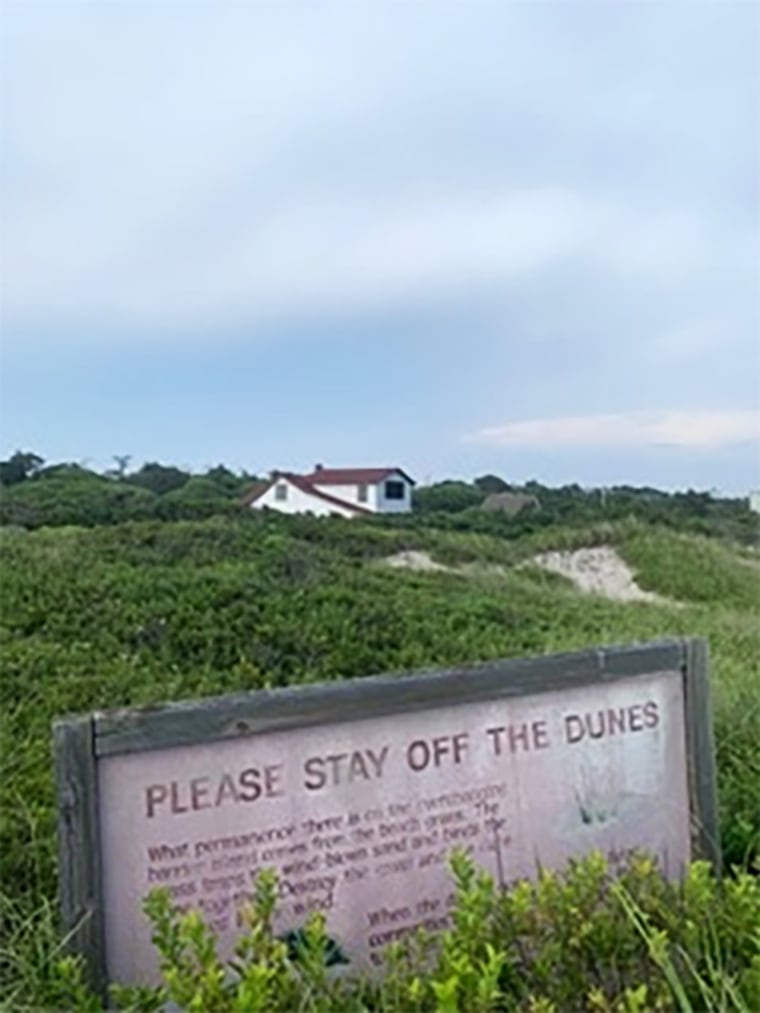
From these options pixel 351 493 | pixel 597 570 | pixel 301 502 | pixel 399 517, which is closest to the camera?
pixel 597 570

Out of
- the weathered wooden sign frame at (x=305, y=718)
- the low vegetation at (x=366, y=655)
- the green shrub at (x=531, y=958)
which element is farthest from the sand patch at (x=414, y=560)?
the green shrub at (x=531, y=958)

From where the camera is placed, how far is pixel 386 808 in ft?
9.20

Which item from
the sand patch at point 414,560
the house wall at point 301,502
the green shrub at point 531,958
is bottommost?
the green shrub at point 531,958

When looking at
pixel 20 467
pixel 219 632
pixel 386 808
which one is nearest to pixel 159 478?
pixel 20 467

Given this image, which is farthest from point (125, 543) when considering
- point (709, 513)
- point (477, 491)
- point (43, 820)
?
point (709, 513)

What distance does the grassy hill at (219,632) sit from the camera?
151 inches

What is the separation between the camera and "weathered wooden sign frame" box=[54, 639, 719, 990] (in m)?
2.54

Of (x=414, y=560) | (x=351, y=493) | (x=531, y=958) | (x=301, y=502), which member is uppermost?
(x=351, y=493)

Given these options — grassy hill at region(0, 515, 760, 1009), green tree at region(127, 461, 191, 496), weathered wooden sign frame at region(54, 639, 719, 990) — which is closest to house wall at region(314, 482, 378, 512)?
green tree at region(127, 461, 191, 496)

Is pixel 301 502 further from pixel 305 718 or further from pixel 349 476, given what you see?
pixel 305 718

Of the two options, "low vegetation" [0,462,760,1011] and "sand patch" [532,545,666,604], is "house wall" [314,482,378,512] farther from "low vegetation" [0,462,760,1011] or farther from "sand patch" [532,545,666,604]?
"sand patch" [532,545,666,604]

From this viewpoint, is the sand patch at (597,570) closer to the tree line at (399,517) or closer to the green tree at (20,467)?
the tree line at (399,517)

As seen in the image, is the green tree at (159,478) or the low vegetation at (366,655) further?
the green tree at (159,478)

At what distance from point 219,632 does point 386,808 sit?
4.94 metres
